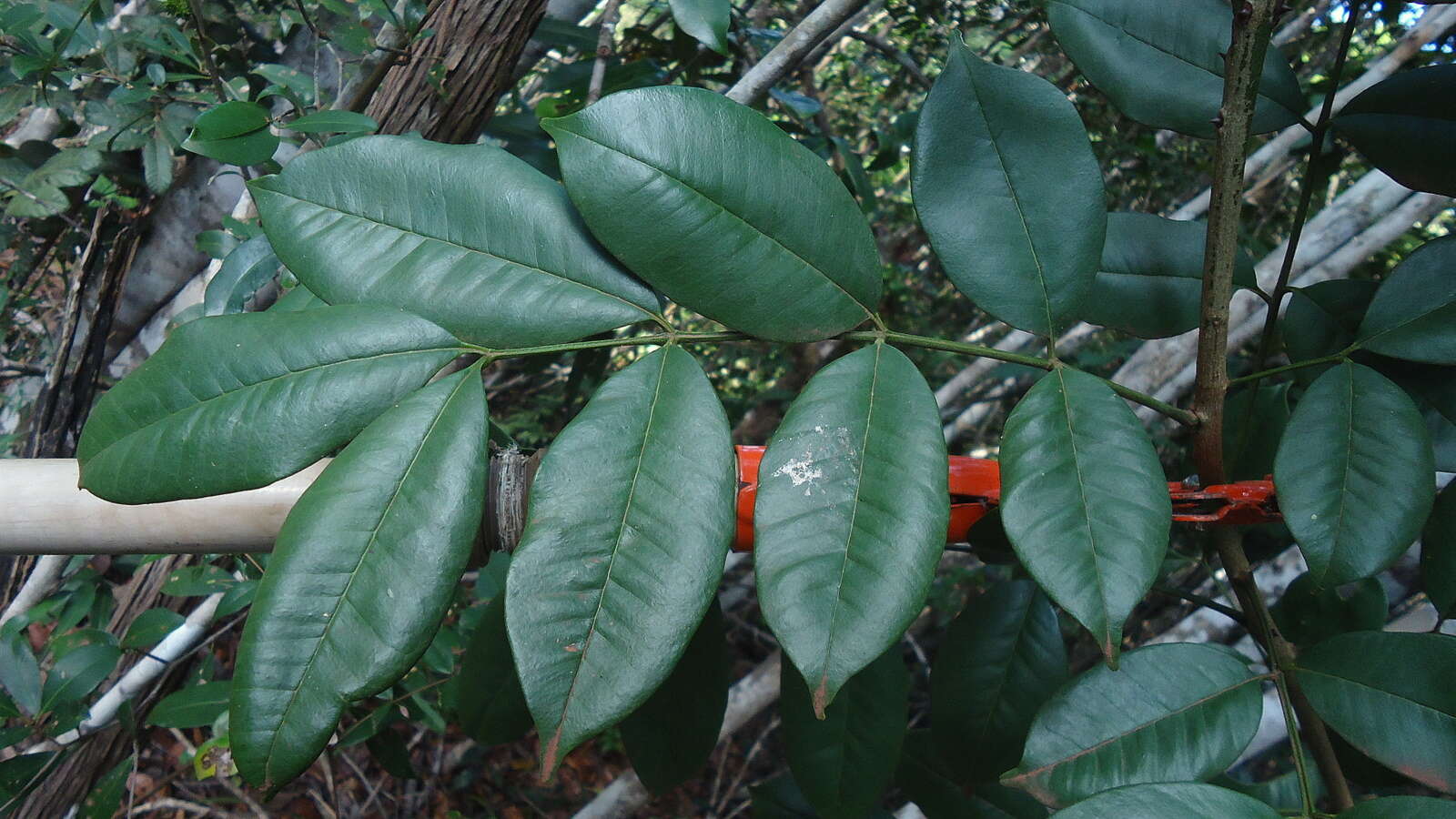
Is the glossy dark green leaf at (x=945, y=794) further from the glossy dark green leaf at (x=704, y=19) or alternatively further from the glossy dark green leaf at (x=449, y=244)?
the glossy dark green leaf at (x=704, y=19)

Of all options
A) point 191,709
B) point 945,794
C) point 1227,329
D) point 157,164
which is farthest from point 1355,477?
point 157,164

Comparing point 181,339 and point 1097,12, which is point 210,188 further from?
point 1097,12

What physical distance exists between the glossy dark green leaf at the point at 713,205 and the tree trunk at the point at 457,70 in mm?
604

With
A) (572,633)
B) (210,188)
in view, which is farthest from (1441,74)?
(210,188)

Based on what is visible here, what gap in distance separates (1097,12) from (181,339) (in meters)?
0.56

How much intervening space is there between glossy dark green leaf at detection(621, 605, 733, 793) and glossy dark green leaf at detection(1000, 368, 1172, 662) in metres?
0.30

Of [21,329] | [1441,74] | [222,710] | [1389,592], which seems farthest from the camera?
[21,329]

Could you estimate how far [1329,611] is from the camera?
0.69 metres

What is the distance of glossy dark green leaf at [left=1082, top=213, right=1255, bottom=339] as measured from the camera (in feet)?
1.95

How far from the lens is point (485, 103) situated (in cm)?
101

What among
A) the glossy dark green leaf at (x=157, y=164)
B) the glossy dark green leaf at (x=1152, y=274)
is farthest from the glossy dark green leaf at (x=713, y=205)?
the glossy dark green leaf at (x=157, y=164)

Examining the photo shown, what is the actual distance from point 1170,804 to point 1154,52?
0.44 metres

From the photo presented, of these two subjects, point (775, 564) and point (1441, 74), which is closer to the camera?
point (775, 564)

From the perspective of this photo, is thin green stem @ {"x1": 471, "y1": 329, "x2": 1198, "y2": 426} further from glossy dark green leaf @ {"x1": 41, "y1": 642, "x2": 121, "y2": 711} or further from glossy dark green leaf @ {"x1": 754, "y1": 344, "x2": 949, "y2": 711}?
glossy dark green leaf @ {"x1": 41, "y1": 642, "x2": 121, "y2": 711}
